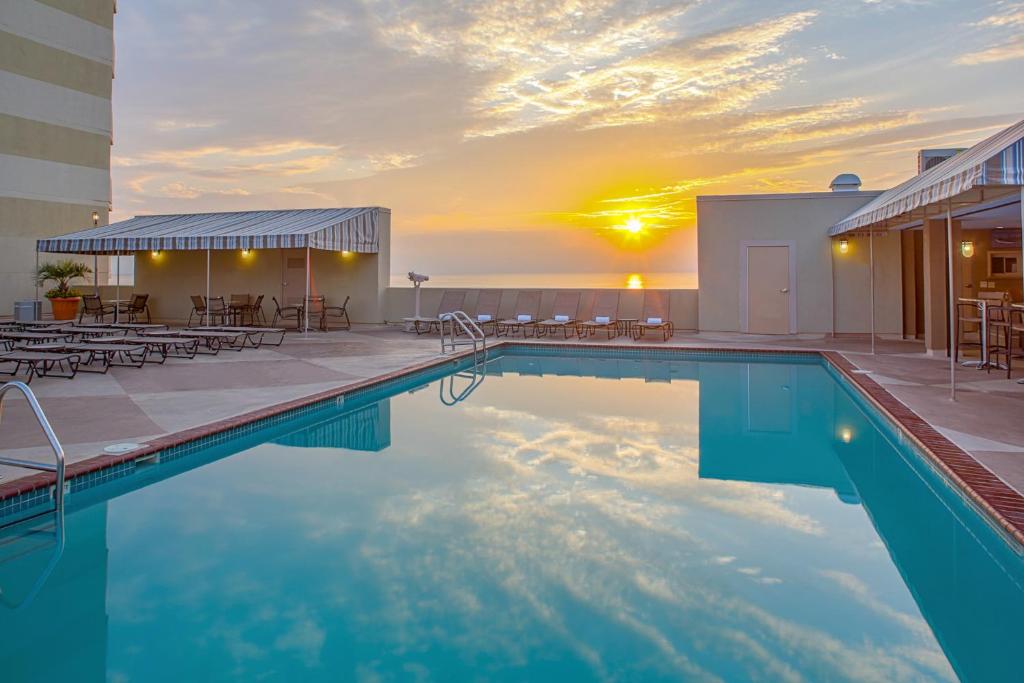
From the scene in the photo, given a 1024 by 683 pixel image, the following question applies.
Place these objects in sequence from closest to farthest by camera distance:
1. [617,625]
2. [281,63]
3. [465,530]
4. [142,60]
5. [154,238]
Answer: [617,625] → [465,530] → [154,238] → [281,63] → [142,60]

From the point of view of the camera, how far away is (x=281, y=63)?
15672 mm

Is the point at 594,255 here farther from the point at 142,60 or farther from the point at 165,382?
the point at 165,382

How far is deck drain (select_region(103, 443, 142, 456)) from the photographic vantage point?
14.9ft

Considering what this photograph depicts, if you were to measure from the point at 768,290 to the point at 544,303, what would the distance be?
183 inches

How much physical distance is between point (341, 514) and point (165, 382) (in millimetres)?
4820

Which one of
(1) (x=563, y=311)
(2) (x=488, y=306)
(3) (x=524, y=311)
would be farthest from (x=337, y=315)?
(1) (x=563, y=311)

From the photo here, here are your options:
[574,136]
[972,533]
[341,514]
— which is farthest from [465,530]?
[574,136]

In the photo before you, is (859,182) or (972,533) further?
(859,182)

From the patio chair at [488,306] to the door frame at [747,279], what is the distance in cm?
506

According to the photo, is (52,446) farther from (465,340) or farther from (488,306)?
(488,306)

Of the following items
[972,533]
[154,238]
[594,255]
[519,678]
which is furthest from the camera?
[594,255]

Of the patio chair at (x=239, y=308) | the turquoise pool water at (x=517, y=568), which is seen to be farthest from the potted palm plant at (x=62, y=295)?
the turquoise pool water at (x=517, y=568)

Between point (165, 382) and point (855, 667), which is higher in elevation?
point (165, 382)

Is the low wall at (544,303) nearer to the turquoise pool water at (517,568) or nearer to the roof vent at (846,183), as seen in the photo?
the roof vent at (846,183)
